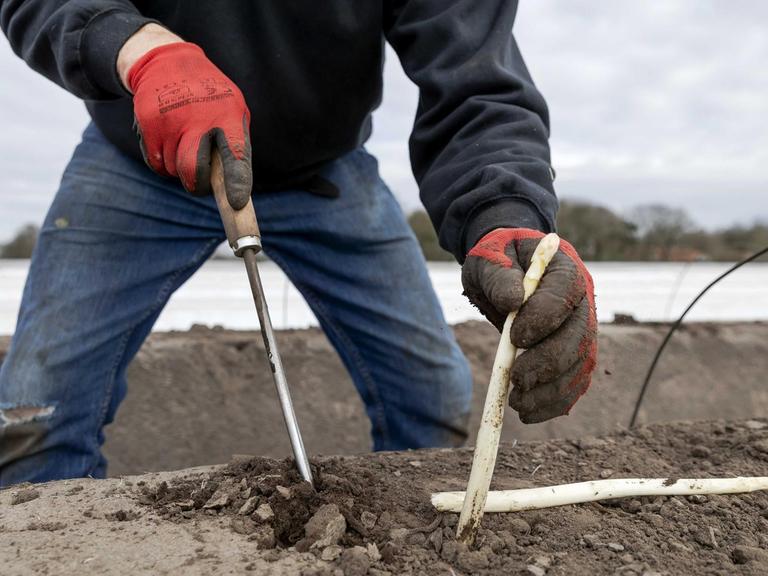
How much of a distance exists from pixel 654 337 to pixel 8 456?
253 centimetres

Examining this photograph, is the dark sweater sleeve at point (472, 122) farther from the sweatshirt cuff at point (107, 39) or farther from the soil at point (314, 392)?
the soil at point (314, 392)

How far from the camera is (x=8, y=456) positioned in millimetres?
1598

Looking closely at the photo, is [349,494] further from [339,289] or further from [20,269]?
[20,269]

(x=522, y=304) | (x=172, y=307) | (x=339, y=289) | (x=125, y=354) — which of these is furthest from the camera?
(x=172, y=307)

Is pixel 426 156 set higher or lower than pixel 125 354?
higher

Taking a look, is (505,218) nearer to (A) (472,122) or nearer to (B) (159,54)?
(A) (472,122)

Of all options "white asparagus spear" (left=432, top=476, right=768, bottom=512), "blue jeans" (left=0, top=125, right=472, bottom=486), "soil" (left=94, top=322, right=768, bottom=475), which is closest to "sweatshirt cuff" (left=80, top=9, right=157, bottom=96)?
"blue jeans" (left=0, top=125, right=472, bottom=486)

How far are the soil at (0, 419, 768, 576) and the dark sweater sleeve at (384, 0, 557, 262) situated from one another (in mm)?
478

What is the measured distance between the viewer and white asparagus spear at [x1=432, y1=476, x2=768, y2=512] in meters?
1.02

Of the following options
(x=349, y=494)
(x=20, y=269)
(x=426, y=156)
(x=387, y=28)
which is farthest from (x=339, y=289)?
(x=20, y=269)

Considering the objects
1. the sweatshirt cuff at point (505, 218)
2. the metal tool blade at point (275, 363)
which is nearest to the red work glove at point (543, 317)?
the sweatshirt cuff at point (505, 218)

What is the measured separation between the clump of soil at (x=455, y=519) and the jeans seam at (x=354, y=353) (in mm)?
628

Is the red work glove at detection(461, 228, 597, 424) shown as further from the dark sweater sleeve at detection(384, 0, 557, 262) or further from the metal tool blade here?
the metal tool blade

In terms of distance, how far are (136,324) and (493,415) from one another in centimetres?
112
